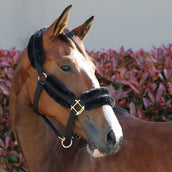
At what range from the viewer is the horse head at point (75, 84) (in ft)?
6.63

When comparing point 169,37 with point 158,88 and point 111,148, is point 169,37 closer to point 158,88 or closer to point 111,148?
point 158,88

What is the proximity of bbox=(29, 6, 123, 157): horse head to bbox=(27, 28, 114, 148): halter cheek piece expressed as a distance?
0.03 meters

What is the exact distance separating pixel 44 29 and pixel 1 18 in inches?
186

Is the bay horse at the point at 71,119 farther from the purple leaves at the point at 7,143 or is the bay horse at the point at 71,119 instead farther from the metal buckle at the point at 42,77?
the purple leaves at the point at 7,143

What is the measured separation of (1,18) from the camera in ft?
22.3

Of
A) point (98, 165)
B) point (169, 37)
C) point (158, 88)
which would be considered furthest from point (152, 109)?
point (169, 37)

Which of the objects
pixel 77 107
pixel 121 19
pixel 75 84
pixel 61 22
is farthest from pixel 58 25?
pixel 121 19

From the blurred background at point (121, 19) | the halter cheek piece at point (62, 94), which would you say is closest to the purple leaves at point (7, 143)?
the halter cheek piece at point (62, 94)

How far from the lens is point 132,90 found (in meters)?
3.11

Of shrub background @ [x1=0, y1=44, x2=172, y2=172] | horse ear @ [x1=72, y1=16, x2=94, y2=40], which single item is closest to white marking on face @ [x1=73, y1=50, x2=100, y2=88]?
horse ear @ [x1=72, y1=16, x2=94, y2=40]

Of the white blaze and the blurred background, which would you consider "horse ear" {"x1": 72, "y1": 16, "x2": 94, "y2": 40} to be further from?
the blurred background

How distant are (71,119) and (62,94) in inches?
7.2

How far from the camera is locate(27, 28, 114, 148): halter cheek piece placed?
209cm

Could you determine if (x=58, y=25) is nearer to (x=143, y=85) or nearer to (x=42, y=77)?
(x=42, y=77)
